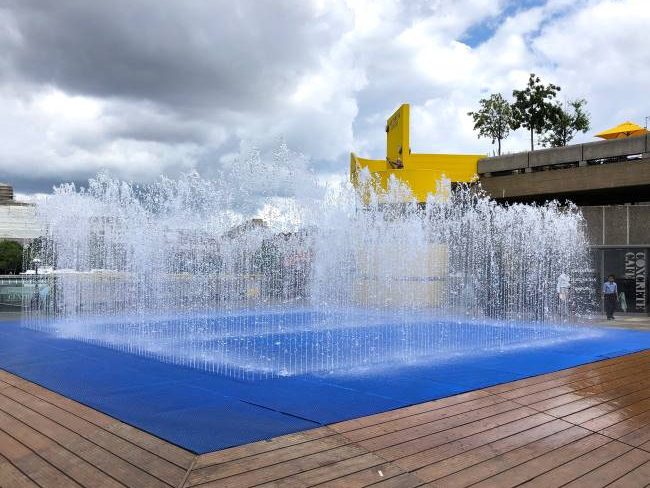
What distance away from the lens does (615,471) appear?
12.6ft

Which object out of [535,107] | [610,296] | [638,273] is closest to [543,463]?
[610,296]

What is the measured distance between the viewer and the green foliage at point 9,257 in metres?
57.5

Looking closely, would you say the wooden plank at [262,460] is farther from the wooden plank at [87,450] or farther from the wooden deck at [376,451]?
the wooden plank at [87,450]

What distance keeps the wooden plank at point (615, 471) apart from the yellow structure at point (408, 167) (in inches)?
752

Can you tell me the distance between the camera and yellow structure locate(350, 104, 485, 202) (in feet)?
76.2

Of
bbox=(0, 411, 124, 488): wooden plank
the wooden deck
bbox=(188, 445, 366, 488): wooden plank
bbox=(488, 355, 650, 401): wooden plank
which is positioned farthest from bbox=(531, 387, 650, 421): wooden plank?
bbox=(0, 411, 124, 488): wooden plank

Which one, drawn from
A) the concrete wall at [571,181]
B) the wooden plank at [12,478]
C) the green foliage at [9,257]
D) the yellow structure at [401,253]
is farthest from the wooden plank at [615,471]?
the green foliage at [9,257]

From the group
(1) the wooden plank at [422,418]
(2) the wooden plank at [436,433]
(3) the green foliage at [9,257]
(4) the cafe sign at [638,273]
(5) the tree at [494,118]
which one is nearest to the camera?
(2) the wooden plank at [436,433]

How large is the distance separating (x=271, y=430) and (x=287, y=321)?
9.24m

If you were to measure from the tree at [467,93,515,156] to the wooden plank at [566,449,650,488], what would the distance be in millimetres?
33403

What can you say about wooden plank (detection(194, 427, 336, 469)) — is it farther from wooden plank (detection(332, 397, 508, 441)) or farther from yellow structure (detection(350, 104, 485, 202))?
yellow structure (detection(350, 104, 485, 202))

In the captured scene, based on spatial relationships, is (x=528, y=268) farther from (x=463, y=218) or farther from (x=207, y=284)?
(x=207, y=284)

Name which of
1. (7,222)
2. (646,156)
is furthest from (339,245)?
(7,222)

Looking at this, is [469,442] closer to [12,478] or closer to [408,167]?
[12,478]
